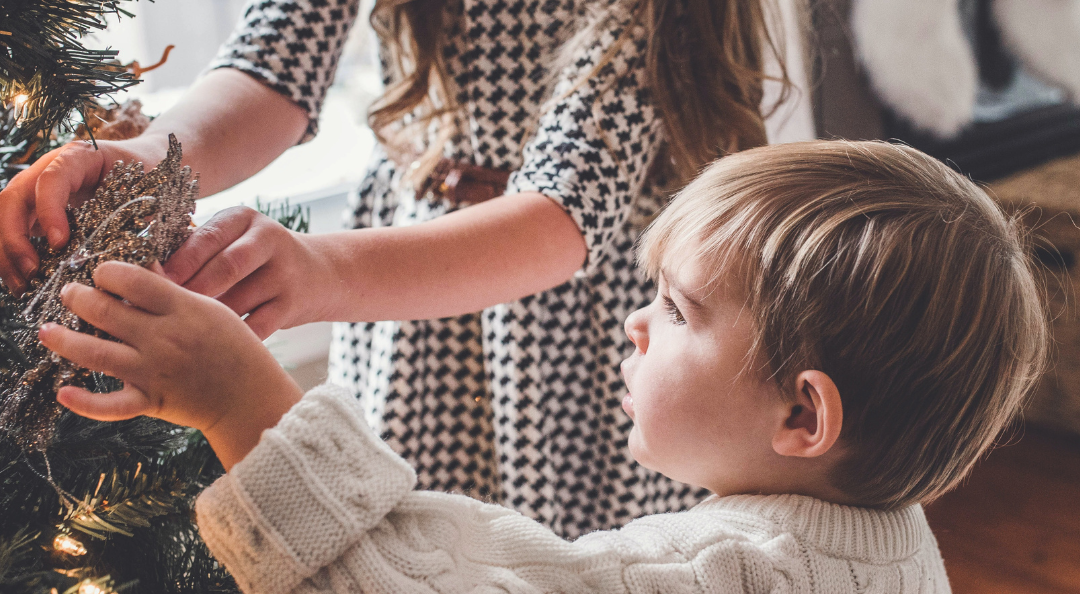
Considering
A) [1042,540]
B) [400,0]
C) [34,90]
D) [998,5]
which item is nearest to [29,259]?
[34,90]

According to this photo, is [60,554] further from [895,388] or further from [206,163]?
[895,388]

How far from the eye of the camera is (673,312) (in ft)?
2.02

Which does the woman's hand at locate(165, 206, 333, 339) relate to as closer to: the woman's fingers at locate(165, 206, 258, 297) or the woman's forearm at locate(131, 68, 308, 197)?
the woman's fingers at locate(165, 206, 258, 297)

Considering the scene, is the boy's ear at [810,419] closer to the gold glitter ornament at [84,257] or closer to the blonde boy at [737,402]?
the blonde boy at [737,402]

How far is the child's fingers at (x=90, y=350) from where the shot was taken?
371 millimetres

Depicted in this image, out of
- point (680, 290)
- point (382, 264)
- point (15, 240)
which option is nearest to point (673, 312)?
point (680, 290)

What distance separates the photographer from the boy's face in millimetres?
564

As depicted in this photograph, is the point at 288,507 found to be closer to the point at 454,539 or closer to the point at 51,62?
the point at 454,539

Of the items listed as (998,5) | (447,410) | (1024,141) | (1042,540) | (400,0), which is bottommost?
(1042,540)

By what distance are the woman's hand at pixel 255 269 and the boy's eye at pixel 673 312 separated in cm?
26

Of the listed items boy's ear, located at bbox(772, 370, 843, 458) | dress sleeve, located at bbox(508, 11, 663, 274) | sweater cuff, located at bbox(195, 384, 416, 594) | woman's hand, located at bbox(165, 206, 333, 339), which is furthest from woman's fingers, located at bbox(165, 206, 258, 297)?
boy's ear, located at bbox(772, 370, 843, 458)

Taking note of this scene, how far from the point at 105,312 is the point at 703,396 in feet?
1.29

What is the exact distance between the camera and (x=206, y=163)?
2.21 feet

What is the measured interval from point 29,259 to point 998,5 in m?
2.45
